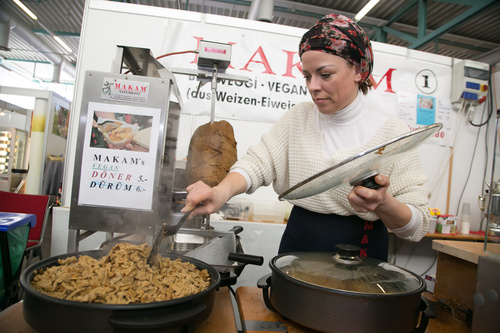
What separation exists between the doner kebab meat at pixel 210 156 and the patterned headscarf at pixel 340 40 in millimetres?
642

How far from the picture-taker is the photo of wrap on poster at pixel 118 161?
118 cm

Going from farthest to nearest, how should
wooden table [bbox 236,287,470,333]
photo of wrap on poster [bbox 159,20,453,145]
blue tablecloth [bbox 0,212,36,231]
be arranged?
photo of wrap on poster [bbox 159,20,453,145] < blue tablecloth [bbox 0,212,36,231] < wooden table [bbox 236,287,470,333]

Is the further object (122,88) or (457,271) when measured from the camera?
(457,271)

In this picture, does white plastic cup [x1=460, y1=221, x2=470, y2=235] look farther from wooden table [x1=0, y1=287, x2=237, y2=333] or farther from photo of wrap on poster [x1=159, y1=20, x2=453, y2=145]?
wooden table [x1=0, y1=287, x2=237, y2=333]

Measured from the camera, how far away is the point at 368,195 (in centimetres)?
82

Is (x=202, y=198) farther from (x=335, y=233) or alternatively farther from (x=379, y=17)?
(x=379, y=17)

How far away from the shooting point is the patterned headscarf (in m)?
1.11

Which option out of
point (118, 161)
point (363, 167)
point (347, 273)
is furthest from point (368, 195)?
point (118, 161)

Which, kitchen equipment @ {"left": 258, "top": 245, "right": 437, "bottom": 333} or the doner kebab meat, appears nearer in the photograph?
kitchen equipment @ {"left": 258, "top": 245, "right": 437, "bottom": 333}

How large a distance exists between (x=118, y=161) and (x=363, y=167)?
0.89 metres

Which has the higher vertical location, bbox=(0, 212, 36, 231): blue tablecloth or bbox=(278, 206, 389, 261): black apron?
bbox=(278, 206, 389, 261): black apron

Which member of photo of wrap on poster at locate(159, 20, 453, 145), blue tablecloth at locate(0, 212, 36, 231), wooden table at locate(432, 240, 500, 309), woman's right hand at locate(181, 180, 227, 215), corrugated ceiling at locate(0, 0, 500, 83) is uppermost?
corrugated ceiling at locate(0, 0, 500, 83)

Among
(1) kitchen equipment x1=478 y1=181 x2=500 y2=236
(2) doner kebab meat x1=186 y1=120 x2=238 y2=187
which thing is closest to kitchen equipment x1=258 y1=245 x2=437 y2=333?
(1) kitchen equipment x1=478 y1=181 x2=500 y2=236

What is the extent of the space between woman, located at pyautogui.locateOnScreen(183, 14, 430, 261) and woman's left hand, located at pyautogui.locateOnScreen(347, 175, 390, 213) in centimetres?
11
